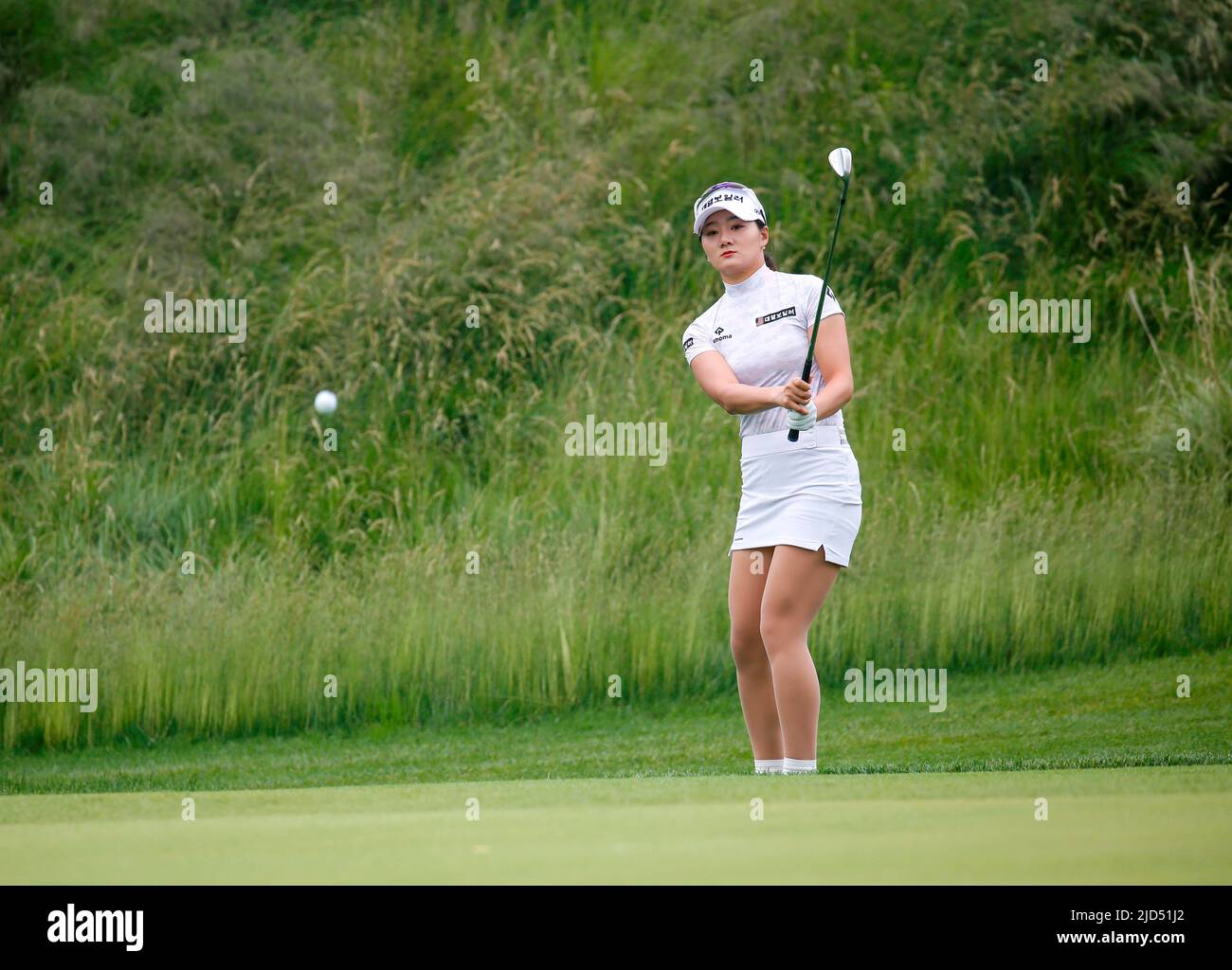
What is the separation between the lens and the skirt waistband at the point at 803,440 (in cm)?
439

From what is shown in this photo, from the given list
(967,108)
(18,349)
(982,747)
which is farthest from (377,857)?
(967,108)

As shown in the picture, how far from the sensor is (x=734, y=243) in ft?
14.7

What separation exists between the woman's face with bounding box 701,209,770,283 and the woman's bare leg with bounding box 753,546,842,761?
0.79 meters

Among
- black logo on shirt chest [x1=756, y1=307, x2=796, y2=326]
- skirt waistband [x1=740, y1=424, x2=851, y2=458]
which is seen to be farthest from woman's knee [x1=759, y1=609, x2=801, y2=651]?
black logo on shirt chest [x1=756, y1=307, x2=796, y2=326]

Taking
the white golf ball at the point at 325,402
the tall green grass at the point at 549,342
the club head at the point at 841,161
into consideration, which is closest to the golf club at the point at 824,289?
the club head at the point at 841,161

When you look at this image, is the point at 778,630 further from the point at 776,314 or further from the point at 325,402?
the point at 325,402

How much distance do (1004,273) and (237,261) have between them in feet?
18.3

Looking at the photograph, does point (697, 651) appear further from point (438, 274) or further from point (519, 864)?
point (519, 864)

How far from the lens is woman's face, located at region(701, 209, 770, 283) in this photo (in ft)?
14.6

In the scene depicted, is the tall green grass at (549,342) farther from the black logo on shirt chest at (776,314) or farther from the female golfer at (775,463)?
the black logo on shirt chest at (776,314)

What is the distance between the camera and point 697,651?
832 cm

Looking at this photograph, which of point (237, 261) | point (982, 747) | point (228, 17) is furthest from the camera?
point (228, 17)

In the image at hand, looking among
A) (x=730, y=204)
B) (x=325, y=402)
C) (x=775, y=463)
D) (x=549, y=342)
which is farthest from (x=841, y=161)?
(x=549, y=342)

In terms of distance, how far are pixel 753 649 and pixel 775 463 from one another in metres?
0.51
